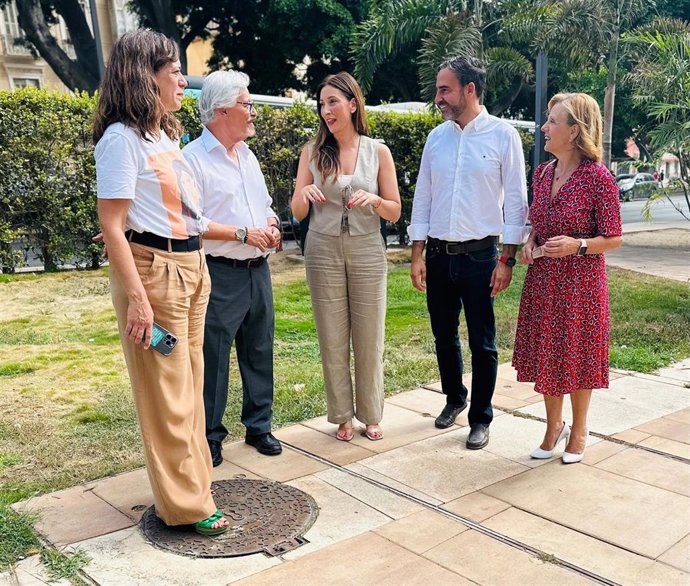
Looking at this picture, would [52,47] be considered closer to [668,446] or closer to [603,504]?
[668,446]

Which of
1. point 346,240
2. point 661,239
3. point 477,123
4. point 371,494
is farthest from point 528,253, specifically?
point 661,239

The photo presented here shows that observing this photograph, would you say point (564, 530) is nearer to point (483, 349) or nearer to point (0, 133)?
point (483, 349)

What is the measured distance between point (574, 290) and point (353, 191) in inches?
49.1

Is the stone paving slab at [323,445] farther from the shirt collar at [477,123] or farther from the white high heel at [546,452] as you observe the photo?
the shirt collar at [477,123]

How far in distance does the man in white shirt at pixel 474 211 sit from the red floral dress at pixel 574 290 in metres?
0.24

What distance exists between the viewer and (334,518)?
302cm

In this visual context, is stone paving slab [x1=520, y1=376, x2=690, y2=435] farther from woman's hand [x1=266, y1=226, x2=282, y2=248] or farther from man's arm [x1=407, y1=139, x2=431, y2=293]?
woman's hand [x1=266, y1=226, x2=282, y2=248]

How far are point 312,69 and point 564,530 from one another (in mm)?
23812

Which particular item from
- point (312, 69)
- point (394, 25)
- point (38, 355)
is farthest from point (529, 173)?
point (38, 355)

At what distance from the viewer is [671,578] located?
2510 millimetres

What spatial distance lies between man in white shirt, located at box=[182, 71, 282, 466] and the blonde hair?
1532 millimetres

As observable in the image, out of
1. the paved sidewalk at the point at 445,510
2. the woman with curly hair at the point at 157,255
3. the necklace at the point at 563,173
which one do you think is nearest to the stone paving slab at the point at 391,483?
the paved sidewalk at the point at 445,510

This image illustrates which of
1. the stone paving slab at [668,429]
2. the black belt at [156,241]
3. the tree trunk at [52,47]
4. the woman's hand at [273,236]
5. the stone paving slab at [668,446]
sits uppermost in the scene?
the tree trunk at [52,47]

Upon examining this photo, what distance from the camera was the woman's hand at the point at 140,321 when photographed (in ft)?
8.39
